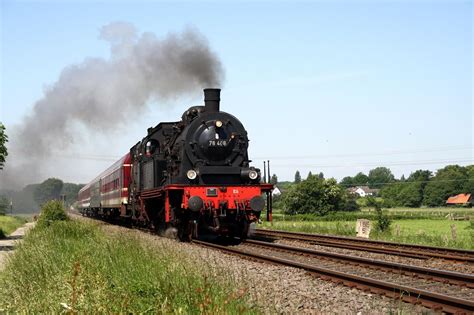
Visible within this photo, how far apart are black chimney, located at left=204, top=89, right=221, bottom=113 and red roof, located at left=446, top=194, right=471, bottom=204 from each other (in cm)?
9663

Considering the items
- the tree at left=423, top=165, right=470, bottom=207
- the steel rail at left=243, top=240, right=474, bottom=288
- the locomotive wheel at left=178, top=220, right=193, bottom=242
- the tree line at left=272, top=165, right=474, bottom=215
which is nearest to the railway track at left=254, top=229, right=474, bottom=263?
the steel rail at left=243, top=240, right=474, bottom=288

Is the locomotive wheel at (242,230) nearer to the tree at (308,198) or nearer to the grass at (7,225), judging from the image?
the grass at (7,225)

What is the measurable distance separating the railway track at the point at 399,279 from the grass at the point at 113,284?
7.48ft

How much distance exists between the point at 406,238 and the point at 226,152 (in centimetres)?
693

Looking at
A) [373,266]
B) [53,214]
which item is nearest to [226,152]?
[373,266]

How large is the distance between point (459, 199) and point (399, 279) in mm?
105813

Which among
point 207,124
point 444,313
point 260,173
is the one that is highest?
point 207,124

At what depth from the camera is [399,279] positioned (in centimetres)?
1005

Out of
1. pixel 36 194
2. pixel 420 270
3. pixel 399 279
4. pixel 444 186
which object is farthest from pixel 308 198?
pixel 36 194

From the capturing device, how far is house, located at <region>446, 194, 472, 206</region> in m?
105

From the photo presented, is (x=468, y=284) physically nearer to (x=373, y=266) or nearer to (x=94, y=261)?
(x=373, y=266)

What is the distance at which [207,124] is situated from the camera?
56.6 feet

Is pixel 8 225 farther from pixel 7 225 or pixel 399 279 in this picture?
pixel 399 279

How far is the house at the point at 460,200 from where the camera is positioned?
105 metres
